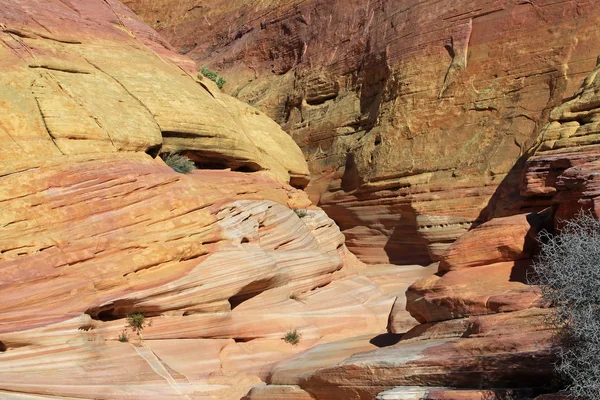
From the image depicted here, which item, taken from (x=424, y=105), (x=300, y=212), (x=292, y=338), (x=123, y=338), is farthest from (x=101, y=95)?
(x=424, y=105)

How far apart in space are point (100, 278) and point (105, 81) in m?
4.78

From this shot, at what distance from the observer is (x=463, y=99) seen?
18.7 m

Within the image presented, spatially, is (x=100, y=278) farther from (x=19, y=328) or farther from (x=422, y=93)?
(x=422, y=93)

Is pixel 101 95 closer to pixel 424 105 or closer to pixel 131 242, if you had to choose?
pixel 131 242

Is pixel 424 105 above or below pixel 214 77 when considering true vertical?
below

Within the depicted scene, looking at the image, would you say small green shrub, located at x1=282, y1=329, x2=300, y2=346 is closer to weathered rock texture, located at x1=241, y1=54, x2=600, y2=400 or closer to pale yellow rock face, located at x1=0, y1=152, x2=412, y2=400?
pale yellow rock face, located at x1=0, y1=152, x2=412, y2=400

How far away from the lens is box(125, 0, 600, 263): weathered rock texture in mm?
17328

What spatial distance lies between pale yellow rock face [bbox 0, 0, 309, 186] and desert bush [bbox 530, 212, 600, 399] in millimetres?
8641

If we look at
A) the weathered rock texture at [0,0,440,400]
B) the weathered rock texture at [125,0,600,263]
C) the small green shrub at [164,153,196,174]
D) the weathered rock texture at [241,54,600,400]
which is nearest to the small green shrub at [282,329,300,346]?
the weathered rock texture at [0,0,440,400]

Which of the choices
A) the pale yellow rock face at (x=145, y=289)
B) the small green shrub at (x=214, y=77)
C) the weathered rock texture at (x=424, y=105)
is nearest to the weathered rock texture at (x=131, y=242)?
the pale yellow rock face at (x=145, y=289)

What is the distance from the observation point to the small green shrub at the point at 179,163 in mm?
14469

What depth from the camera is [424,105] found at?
63.7 ft

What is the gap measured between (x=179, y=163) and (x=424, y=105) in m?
7.97

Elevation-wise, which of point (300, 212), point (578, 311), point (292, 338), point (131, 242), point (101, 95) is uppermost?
point (101, 95)
